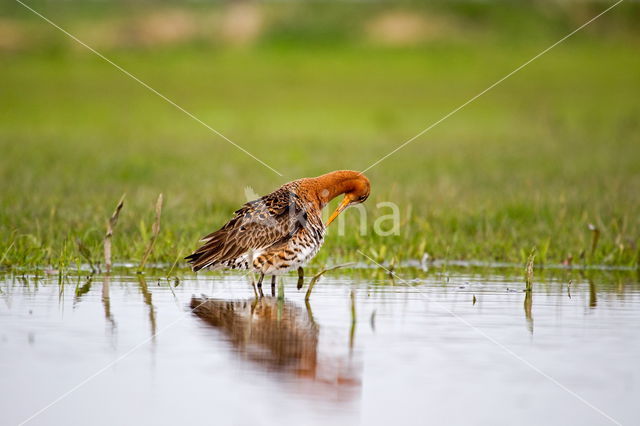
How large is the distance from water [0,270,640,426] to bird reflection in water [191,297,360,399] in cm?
2

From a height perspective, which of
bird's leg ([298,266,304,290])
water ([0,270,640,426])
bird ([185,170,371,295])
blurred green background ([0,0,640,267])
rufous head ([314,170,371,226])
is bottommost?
water ([0,270,640,426])

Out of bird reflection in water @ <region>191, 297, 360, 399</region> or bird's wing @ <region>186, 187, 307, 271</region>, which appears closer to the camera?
bird reflection in water @ <region>191, 297, 360, 399</region>

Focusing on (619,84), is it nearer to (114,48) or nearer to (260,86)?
(260,86)

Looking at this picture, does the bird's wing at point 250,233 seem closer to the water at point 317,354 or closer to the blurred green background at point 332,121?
the water at point 317,354

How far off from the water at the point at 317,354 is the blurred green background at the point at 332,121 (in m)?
1.77

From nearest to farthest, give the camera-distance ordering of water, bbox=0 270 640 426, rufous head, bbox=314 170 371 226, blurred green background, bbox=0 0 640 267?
1. water, bbox=0 270 640 426
2. rufous head, bbox=314 170 371 226
3. blurred green background, bbox=0 0 640 267

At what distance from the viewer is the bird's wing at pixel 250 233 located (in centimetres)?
892

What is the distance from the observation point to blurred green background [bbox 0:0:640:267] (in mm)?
11805

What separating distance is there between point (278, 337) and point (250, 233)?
210 cm

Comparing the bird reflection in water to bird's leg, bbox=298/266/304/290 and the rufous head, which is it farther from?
the rufous head

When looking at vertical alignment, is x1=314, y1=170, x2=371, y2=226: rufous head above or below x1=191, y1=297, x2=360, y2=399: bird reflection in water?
above

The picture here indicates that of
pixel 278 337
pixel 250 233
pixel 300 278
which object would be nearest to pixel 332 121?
pixel 300 278

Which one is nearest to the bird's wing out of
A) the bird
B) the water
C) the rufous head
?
the bird

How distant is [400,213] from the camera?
1293cm
